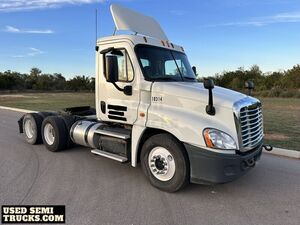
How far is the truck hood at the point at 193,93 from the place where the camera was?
4.75 m

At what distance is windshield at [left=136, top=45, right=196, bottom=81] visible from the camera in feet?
18.2

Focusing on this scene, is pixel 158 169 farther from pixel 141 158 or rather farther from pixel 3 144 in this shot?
pixel 3 144

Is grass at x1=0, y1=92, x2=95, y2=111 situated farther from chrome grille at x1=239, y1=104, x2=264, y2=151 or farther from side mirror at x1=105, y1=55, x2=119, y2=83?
chrome grille at x1=239, y1=104, x2=264, y2=151

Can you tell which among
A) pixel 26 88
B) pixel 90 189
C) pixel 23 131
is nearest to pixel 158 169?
pixel 90 189

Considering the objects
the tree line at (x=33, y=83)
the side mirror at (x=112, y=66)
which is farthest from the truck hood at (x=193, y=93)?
the tree line at (x=33, y=83)

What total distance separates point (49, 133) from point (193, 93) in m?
4.61

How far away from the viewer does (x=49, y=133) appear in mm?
7922

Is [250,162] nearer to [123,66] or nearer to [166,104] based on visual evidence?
[166,104]

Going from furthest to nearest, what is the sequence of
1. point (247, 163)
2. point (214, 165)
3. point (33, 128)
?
point (33, 128), point (247, 163), point (214, 165)

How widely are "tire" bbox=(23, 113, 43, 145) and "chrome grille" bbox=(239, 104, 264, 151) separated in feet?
19.0

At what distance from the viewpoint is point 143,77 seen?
5.42 m

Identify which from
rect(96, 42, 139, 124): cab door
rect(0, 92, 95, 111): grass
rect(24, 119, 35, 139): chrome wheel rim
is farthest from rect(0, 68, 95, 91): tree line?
rect(96, 42, 139, 124): cab door

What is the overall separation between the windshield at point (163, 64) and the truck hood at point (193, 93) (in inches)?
13.2

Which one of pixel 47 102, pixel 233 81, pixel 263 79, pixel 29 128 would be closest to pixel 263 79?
pixel 263 79
